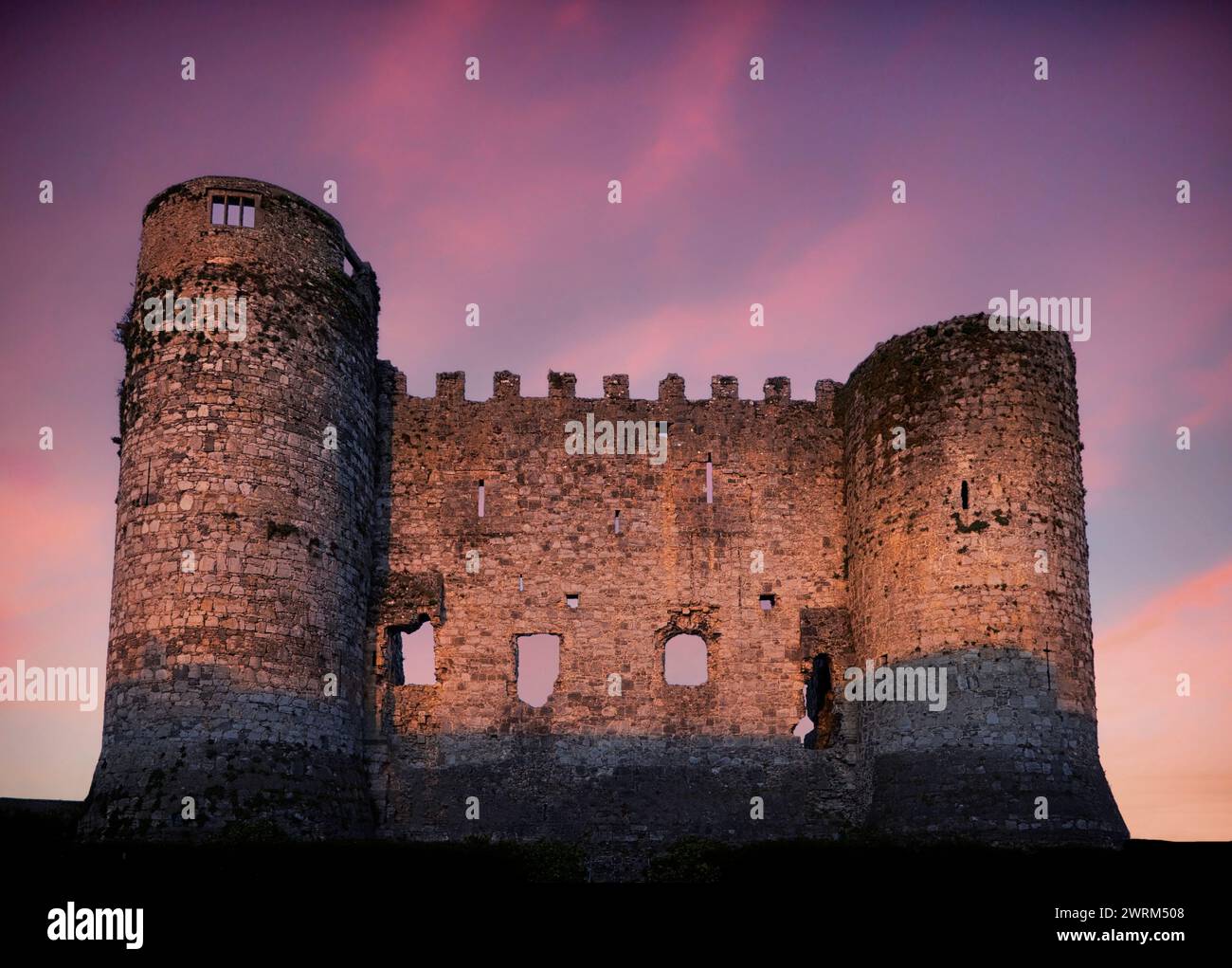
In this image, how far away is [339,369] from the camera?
2255 centimetres

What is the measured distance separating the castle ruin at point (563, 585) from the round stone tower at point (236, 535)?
0.19 feet

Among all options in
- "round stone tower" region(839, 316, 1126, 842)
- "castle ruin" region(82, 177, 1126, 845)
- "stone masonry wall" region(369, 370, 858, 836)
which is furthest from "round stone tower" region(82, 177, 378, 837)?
"round stone tower" region(839, 316, 1126, 842)

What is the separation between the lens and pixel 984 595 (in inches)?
827

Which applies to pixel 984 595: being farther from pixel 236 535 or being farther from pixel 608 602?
pixel 236 535

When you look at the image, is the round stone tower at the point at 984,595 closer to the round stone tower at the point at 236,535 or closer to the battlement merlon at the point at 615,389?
the battlement merlon at the point at 615,389

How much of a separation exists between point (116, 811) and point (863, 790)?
12854 millimetres

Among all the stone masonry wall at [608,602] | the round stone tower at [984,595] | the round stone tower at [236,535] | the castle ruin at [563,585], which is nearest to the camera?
the round stone tower at [236,535]

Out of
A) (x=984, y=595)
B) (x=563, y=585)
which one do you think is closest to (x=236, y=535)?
(x=563, y=585)

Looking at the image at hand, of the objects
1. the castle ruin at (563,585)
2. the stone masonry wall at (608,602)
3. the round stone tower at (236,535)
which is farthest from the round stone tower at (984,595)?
the round stone tower at (236,535)

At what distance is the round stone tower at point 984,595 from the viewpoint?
66.2 feet

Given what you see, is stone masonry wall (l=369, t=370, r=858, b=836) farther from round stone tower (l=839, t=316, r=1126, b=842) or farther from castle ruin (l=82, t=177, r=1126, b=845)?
round stone tower (l=839, t=316, r=1126, b=842)

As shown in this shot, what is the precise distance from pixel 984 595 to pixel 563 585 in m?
8.09

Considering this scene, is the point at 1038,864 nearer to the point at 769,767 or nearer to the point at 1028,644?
the point at 1028,644
